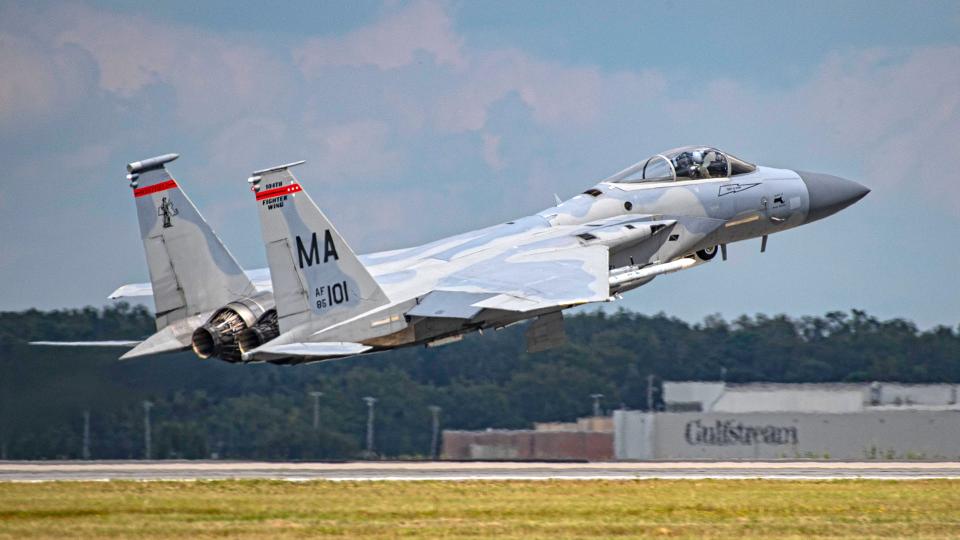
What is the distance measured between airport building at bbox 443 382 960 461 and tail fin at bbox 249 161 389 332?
20926mm

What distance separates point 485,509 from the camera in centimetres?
1811

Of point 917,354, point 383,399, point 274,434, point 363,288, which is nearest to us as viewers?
point 363,288

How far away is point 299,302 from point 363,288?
115 cm

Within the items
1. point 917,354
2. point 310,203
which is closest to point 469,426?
point 917,354

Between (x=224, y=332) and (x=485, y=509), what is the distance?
30.8 ft

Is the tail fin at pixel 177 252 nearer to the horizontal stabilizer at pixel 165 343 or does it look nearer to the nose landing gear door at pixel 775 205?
the horizontal stabilizer at pixel 165 343

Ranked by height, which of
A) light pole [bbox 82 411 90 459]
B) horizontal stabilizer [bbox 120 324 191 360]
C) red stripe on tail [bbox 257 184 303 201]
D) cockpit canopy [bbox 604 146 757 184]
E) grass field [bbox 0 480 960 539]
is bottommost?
grass field [bbox 0 480 960 539]

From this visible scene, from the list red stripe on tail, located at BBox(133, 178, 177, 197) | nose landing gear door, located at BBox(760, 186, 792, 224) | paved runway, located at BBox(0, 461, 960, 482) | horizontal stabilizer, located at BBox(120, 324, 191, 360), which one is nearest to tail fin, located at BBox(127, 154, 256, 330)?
red stripe on tail, located at BBox(133, 178, 177, 197)

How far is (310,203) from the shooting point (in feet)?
79.8

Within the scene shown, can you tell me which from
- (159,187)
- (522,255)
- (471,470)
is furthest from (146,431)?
(471,470)

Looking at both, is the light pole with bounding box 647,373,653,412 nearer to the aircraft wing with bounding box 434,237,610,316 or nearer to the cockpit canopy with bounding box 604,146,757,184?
the cockpit canopy with bounding box 604,146,757,184

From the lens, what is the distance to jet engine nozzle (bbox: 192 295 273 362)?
26.1m

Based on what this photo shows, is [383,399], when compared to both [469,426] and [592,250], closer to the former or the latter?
[469,426]

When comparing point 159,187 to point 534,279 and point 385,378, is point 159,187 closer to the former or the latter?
point 534,279
